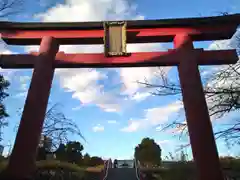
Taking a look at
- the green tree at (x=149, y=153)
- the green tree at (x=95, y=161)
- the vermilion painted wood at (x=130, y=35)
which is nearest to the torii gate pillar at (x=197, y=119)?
the vermilion painted wood at (x=130, y=35)

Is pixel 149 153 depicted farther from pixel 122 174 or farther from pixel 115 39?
pixel 115 39

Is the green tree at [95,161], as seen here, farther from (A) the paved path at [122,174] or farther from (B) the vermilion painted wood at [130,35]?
(B) the vermilion painted wood at [130,35]

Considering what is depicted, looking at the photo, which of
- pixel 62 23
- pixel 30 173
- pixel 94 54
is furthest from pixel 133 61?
pixel 30 173

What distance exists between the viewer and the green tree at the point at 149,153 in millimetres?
29100

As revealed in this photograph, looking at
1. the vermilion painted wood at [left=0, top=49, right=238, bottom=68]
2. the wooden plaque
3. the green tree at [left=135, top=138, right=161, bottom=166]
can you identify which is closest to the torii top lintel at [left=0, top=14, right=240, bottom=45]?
the wooden plaque

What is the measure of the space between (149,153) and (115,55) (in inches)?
992

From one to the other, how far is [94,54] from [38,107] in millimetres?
2190

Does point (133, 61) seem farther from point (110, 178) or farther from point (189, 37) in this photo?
point (110, 178)

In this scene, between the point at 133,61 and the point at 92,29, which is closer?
the point at 133,61

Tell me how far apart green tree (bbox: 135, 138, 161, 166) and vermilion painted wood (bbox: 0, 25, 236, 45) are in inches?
948

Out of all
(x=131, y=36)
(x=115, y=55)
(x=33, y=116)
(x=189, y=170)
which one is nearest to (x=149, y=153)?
(x=189, y=170)

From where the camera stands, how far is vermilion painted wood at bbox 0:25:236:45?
266 inches

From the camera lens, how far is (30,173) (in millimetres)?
5156

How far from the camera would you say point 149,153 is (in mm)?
29516
